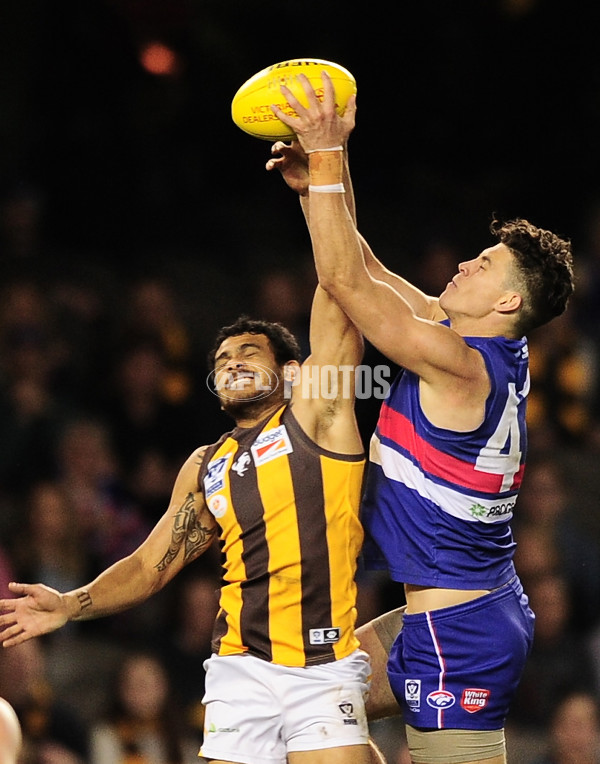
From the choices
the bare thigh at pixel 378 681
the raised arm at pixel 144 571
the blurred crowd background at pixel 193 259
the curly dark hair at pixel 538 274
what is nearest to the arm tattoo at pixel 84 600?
the raised arm at pixel 144 571

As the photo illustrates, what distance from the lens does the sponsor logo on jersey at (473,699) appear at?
12.9ft

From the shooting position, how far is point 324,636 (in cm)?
392

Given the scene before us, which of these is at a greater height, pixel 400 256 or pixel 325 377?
pixel 400 256

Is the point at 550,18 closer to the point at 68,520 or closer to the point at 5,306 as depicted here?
the point at 5,306

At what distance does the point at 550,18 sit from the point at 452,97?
3.23ft

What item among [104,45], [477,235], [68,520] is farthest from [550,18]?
[68,520]

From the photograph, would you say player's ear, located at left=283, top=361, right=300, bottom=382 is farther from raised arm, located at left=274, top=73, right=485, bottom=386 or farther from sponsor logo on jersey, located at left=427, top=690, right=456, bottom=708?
sponsor logo on jersey, located at left=427, top=690, right=456, bottom=708

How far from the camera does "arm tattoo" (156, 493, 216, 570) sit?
4.30 metres

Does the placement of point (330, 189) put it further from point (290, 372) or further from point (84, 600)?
point (84, 600)

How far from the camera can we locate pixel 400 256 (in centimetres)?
949

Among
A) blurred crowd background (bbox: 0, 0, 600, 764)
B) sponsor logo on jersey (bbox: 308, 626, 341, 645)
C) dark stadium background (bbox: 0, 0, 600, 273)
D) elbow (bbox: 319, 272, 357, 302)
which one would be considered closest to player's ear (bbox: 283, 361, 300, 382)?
elbow (bbox: 319, 272, 357, 302)

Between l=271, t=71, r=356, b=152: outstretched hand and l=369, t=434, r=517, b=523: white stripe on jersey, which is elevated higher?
l=271, t=71, r=356, b=152: outstretched hand

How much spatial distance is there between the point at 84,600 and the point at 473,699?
1.29 metres

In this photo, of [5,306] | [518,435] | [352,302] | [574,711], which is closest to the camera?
[352,302]
